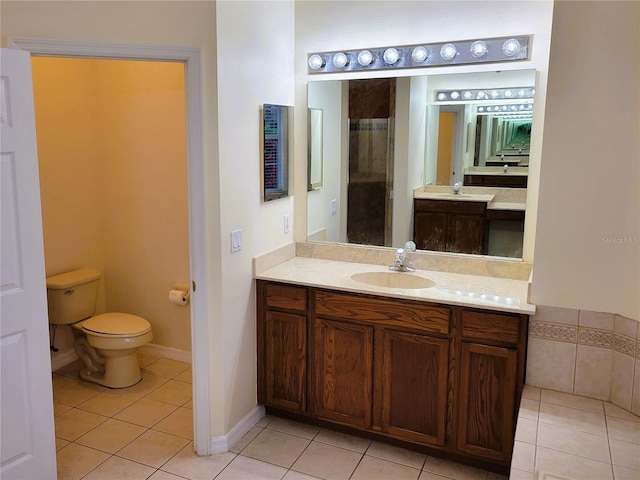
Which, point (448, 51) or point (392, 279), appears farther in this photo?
point (392, 279)

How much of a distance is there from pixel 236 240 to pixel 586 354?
1.73 m

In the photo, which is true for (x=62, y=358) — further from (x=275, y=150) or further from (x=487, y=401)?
(x=487, y=401)

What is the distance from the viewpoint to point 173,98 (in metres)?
3.64

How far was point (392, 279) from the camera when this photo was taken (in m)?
3.06

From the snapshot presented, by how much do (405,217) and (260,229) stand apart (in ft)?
2.80

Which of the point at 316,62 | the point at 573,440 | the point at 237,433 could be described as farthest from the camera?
the point at 316,62

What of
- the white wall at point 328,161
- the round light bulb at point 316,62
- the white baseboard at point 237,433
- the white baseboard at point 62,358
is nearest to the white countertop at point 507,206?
the white wall at point 328,161

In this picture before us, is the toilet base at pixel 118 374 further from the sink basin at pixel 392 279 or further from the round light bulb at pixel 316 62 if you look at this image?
the round light bulb at pixel 316 62

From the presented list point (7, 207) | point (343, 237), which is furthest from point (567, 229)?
point (7, 207)

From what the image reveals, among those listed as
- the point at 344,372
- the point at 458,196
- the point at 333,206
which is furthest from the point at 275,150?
the point at 344,372

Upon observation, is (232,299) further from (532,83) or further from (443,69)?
(532,83)

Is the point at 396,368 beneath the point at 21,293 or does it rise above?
beneath

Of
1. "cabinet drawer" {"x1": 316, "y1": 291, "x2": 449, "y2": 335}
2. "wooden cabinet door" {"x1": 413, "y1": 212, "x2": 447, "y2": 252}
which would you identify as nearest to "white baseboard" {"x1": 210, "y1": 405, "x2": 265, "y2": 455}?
"cabinet drawer" {"x1": 316, "y1": 291, "x2": 449, "y2": 335}

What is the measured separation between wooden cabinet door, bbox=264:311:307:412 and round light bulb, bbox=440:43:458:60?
5.26 feet
